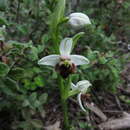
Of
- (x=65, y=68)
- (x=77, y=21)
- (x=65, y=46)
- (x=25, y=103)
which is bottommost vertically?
(x=25, y=103)

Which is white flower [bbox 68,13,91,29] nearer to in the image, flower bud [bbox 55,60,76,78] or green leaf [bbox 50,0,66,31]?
green leaf [bbox 50,0,66,31]

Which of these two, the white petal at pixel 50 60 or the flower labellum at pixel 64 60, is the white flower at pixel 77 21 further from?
the white petal at pixel 50 60

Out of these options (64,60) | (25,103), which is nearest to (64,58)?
(64,60)

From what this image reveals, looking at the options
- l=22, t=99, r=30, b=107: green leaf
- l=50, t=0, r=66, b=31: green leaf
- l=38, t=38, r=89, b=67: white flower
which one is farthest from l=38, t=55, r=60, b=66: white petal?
l=22, t=99, r=30, b=107: green leaf

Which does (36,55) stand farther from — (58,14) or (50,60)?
(58,14)

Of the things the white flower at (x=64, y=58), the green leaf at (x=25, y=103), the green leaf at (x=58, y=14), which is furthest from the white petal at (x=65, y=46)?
the green leaf at (x=25, y=103)

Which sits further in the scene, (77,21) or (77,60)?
(77,60)

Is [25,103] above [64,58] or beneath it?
beneath
